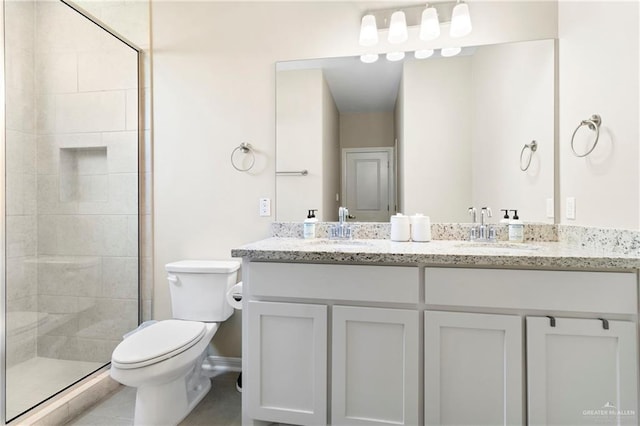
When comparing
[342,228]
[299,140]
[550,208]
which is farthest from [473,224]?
[299,140]

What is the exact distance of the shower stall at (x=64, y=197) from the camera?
168cm

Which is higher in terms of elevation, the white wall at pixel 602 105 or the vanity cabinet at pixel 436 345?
the white wall at pixel 602 105

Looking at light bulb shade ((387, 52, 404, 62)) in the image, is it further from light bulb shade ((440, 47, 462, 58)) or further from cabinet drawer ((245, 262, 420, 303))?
cabinet drawer ((245, 262, 420, 303))

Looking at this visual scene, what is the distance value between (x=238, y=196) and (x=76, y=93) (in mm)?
1143

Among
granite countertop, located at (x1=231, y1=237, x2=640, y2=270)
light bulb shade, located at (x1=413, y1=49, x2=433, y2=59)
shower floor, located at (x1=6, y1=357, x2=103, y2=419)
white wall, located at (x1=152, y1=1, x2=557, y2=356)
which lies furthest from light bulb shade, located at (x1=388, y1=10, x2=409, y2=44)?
shower floor, located at (x1=6, y1=357, x2=103, y2=419)

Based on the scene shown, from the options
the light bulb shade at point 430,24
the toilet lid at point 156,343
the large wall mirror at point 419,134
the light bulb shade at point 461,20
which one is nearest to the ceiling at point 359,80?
the large wall mirror at point 419,134

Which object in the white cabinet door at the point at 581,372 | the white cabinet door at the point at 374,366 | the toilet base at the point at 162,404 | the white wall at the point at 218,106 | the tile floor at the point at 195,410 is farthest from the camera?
the white wall at the point at 218,106

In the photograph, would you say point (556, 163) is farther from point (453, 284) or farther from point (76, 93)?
point (76, 93)

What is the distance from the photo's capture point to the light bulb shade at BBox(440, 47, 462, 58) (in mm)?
1772

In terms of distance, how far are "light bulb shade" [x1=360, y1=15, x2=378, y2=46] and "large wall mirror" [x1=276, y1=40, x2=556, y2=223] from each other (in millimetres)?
115

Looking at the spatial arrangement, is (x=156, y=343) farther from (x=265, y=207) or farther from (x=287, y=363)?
(x=265, y=207)

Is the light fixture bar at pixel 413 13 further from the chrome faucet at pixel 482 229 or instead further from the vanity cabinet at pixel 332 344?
the vanity cabinet at pixel 332 344

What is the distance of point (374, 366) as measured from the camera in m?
1.30

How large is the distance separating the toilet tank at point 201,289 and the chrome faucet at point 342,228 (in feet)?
2.03
